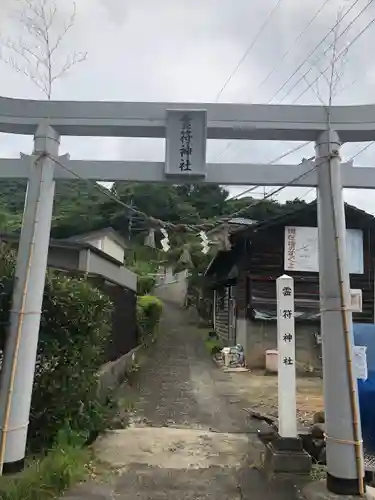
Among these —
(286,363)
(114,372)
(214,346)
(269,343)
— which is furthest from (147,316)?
(286,363)

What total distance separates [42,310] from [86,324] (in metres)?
0.59

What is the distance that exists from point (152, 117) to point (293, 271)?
39.1 ft

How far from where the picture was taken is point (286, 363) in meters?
5.36

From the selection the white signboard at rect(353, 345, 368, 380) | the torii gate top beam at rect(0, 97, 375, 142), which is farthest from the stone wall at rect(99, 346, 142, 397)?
the torii gate top beam at rect(0, 97, 375, 142)

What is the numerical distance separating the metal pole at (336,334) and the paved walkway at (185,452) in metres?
0.68

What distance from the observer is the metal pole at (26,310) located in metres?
4.18

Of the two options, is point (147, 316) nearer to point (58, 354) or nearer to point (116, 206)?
point (116, 206)

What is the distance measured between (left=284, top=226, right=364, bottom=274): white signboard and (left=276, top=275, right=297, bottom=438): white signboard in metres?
10.2

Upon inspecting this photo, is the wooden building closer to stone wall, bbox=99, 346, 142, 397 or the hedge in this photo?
stone wall, bbox=99, 346, 142, 397

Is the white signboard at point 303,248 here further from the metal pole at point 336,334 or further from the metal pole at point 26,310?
the metal pole at point 26,310

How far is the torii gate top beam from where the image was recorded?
4.76 metres

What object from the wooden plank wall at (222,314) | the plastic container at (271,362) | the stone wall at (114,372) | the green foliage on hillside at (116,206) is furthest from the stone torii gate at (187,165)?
the wooden plank wall at (222,314)

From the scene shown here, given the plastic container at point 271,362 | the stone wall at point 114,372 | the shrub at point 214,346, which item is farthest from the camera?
the shrub at point 214,346

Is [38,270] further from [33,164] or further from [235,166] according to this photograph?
[235,166]
